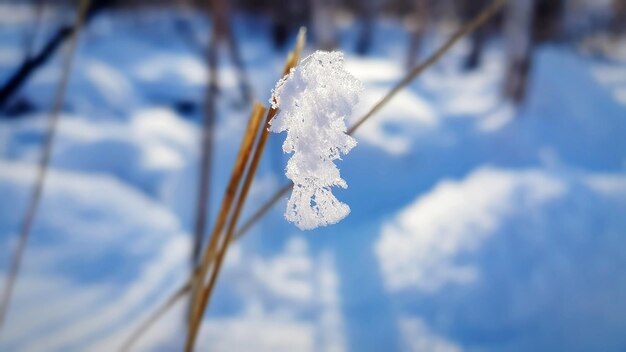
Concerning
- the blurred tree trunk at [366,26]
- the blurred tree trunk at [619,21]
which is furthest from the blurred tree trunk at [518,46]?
the blurred tree trunk at [366,26]

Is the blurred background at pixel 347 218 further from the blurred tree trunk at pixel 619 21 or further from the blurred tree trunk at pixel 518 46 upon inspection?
the blurred tree trunk at pixel 619 21

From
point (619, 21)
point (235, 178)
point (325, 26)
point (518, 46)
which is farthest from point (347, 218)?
point (619, 21)

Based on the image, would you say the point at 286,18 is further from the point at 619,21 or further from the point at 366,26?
the point at 619,21

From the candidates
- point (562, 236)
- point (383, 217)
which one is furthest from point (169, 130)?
point (562, 236)

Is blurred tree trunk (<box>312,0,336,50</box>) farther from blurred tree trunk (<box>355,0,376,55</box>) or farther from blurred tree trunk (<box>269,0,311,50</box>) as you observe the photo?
blurred tree trunk (<box>355,0,376,55</box>)

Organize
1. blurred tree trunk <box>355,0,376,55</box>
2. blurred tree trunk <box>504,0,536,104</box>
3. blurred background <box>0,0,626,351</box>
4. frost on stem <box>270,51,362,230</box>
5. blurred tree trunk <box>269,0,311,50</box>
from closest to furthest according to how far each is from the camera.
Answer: frost on stem <box>270,51,362,230</box>
blurred background <box>0,0,626,351</box>
blurred tree trunk <box>504,0,536,104</box>
blurred tree trunk <box>269,0,311,50</box>
blurred tree trunk <box>355,0,376,55</box>

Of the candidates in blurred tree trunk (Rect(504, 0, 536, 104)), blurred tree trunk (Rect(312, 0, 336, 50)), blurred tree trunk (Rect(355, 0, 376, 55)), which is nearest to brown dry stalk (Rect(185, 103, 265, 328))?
blurred tree trunk (Rect(504, 0, 536, 104))
